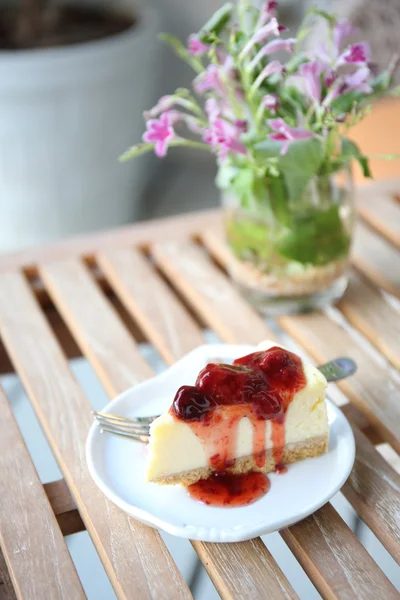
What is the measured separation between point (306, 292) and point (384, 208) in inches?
13.5

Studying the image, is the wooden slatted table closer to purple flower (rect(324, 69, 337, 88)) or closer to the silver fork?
the silver fork

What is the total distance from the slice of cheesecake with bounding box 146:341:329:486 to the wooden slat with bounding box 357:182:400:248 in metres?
0.55

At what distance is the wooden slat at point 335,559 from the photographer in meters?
0.69

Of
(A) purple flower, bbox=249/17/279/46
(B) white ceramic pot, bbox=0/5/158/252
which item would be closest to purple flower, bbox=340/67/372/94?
(A) purple flower, bbox=249/17/279/46

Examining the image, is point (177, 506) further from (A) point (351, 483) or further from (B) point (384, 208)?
(B) point (384, 208)

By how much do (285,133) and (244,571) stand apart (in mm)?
469

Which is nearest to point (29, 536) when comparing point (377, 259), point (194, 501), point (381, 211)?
point (194, 501)

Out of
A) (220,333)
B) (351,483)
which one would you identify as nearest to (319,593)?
(351,483)

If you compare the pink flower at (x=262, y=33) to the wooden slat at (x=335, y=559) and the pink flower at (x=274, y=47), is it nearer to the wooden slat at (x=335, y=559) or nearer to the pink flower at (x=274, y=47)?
the pink flower at (x=274, y=47)

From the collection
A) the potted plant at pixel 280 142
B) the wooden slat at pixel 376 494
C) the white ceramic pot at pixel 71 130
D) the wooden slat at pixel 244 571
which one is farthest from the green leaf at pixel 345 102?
the white ceramic pot at pixel 71 130

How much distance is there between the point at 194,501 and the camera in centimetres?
75

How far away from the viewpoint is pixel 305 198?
100 centimetres

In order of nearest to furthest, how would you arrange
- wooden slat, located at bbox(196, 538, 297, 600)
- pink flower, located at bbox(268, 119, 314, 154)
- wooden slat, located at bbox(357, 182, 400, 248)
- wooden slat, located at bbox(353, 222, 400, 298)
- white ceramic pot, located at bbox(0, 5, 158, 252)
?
wooden slat, located at bbox(196, 538, 297, 600), pink flower, located at bbox(268, 119, 314, 154), wooden slat, located at bbox(353, 222, 400, 298), wooden slat, located at bbox(357, 182, 400, 248), white ceramic pot, located at bbox(0, 5, 158, 252)

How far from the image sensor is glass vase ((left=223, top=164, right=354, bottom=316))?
3.31 feet
